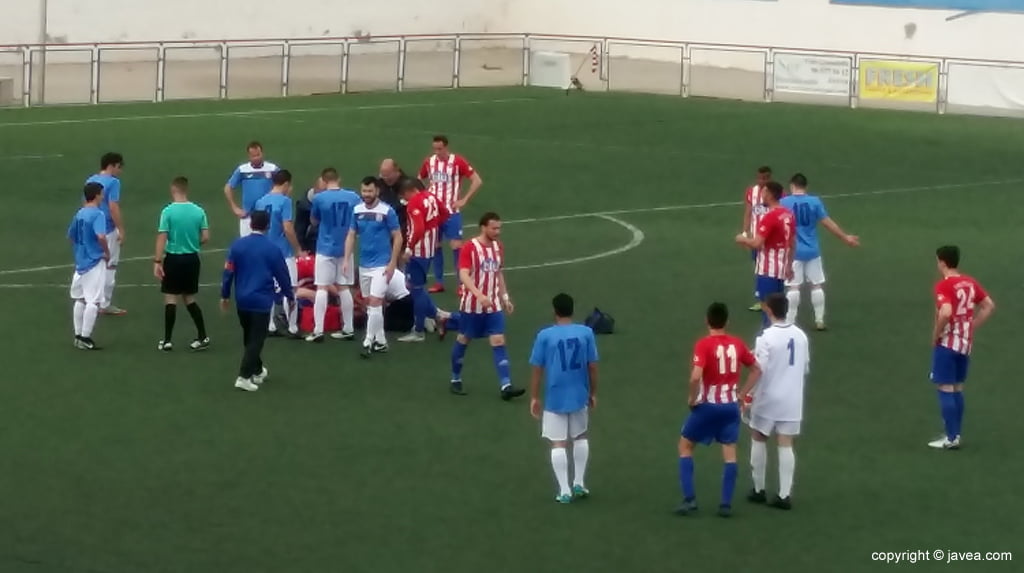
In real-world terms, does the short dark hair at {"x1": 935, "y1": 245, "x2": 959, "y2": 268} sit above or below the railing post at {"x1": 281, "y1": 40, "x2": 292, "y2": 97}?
below

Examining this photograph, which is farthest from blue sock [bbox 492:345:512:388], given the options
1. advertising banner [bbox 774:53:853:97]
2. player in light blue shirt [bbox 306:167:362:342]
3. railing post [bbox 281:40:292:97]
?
advertising banner [bbox 774:53:853:97]

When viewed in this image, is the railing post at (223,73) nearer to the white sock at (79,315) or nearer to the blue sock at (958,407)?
the white sock at (79,315)

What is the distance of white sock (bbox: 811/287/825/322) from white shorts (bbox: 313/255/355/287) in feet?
18.4

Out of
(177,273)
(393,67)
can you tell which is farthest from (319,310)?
(393,67)

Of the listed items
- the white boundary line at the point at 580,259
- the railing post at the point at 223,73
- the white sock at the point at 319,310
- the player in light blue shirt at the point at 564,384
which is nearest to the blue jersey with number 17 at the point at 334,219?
the white sock at the point at 319,310

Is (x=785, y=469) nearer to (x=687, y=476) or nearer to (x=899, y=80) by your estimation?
(x=687, y=476)

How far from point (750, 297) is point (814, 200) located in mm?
2354

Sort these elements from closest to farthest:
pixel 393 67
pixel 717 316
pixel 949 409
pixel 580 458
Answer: pixel 717 316 < pixel 580 458 < pixel 949 409 < pixel 393 67

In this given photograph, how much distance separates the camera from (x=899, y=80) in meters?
50.6

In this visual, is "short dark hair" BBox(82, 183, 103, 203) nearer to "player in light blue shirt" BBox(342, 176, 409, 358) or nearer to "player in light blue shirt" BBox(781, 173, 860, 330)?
"player in light blue shirt" BBox(342, 176, 409, 358)

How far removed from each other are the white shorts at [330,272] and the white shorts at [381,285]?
165 mm

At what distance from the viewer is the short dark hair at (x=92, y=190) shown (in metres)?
20.7

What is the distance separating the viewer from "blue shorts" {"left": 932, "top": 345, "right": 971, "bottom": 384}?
16750 mm

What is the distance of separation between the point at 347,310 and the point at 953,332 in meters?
7.63
